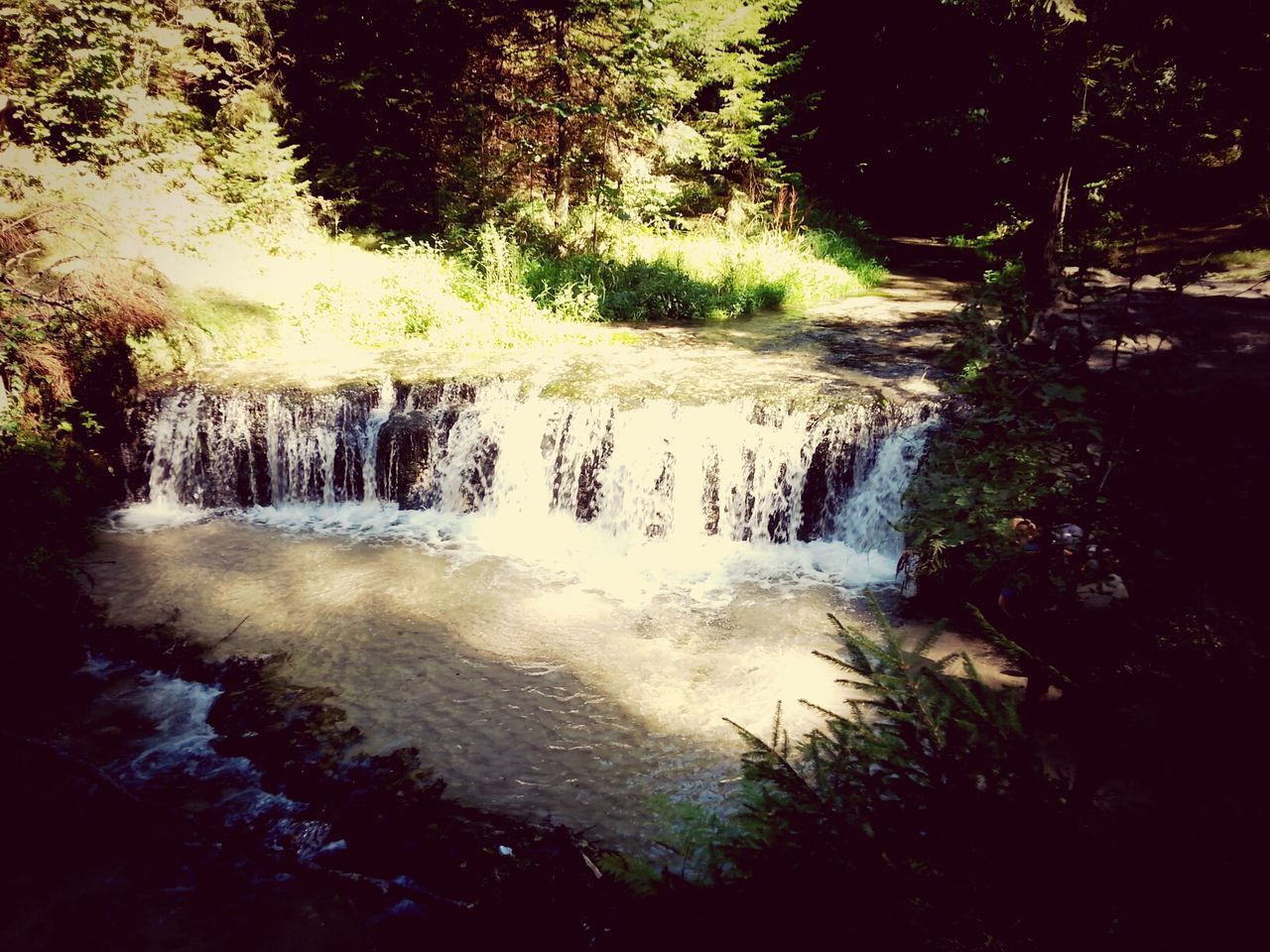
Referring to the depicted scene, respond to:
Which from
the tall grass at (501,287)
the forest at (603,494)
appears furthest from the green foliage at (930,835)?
the tall grass at (501,287)

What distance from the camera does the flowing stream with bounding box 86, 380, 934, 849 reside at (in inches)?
193

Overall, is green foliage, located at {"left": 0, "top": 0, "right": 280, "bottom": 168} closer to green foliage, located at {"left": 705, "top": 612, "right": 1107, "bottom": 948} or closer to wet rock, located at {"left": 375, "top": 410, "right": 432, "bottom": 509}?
wet rock, located at {"left": 375, "top": 410, "right": 432, "bottom": 509}

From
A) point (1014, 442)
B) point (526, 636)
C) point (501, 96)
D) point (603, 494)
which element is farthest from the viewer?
point (501, 96)

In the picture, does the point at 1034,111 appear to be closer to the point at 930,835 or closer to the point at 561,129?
the point at 561,129

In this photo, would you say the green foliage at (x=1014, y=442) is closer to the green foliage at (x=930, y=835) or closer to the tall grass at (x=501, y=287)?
the green foliage at (x=930, y=835)

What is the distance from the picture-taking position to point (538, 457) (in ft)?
28.4

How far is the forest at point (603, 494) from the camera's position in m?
2.07

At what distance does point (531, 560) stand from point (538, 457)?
1.59 meters

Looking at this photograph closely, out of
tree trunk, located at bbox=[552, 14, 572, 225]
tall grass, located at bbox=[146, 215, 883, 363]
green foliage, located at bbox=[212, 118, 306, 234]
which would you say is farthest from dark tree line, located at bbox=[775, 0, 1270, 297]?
green foliage, located at bbox=[212, 118, 306, 234]

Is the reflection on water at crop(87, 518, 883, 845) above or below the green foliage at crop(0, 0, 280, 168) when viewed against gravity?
below

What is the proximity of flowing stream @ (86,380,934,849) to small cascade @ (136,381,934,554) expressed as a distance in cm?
3

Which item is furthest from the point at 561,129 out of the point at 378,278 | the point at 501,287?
the point at 378,278

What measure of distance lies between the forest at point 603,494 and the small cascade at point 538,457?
0.06 m

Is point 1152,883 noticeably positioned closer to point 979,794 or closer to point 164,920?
point 979,794
